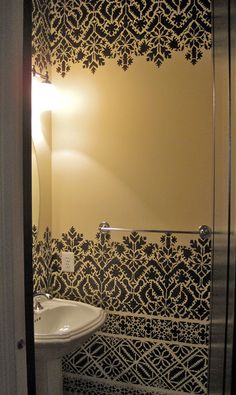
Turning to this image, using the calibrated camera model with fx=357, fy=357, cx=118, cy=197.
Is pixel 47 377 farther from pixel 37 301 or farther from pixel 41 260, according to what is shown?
pixel 41 260

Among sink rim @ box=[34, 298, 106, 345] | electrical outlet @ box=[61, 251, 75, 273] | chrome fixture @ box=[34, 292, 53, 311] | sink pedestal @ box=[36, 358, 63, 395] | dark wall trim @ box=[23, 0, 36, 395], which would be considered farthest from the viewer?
electrical outlet @ box=[61, 251, 75, 273]

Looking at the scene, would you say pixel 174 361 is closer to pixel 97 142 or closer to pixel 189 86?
pixel 97 142

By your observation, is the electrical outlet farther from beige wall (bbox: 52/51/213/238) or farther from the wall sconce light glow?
the wall sconce light glow

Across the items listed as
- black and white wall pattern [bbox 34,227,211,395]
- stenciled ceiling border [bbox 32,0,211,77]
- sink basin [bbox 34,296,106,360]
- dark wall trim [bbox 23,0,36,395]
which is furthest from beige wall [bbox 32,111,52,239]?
dark wall trim [bbox 23,0,36,395]

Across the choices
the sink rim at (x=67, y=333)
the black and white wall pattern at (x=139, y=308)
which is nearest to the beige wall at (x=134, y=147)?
the black and white wall pattern at (x=139, y=308)

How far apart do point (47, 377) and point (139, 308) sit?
1.94 ft

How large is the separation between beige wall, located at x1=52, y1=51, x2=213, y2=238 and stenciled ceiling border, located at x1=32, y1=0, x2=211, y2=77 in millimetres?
61

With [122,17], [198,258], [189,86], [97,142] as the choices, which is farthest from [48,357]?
[122,17]

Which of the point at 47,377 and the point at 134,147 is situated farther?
the point at 134,147

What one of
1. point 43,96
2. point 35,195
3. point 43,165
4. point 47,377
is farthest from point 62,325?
point 43,96

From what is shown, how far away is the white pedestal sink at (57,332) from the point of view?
5.04 feet

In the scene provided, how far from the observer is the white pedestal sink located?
1.54 meters

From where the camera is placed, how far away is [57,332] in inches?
70.1

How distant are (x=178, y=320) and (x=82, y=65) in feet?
5.03
